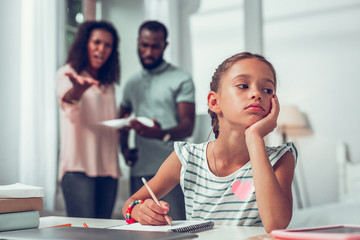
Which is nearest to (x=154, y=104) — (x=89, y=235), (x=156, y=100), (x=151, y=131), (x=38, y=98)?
(x=156, y=100)

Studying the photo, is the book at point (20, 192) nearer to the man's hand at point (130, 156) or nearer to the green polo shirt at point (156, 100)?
the green polo shirt at point (156, 100)

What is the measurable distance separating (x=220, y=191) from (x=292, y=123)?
1.74 meters

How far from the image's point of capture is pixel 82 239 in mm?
720

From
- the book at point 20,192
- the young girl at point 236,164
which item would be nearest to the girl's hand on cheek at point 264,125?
the young girl at point 236,164

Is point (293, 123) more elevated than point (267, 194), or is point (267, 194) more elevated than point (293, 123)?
point (293, 123)

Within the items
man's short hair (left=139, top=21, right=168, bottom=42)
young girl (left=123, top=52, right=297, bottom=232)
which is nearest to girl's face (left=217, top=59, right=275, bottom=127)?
young girl (left=123, top=52, right=297, bottom=232)

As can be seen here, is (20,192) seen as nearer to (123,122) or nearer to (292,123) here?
(123,122)

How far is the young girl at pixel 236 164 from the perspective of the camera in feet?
3.21

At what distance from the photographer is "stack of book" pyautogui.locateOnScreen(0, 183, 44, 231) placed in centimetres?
91

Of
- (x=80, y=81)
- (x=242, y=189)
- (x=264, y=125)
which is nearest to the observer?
(x=264, y=125)

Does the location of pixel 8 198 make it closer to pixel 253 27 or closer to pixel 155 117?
pixel 155 117

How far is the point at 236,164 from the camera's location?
3.96 feet

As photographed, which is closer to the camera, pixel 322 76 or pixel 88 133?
pixel 88 133

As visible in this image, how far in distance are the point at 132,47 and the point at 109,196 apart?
3.13 ft
